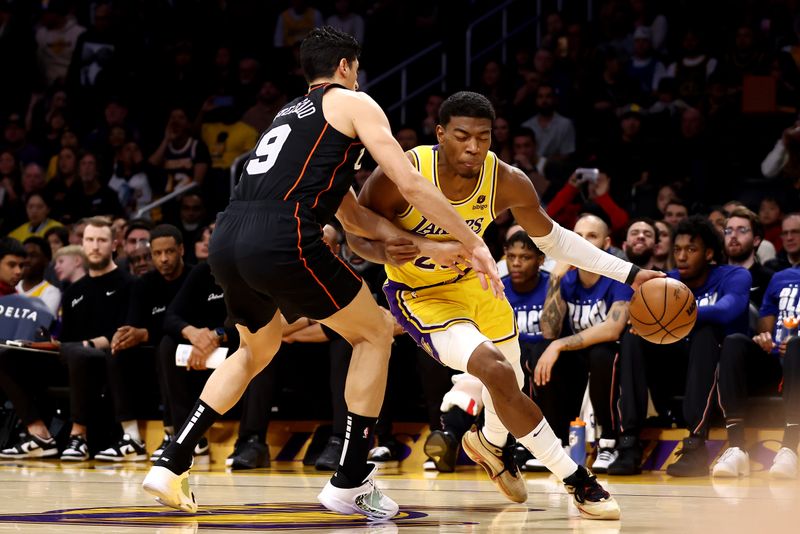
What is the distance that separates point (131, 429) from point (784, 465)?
4.21 meters

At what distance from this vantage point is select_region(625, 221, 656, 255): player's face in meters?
7.40

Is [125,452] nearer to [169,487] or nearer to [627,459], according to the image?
[627,459]

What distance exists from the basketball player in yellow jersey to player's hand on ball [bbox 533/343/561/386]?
1553 millimetres

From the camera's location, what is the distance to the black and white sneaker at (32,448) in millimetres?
7980

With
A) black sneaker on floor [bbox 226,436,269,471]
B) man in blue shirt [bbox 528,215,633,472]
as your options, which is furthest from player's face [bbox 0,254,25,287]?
man in blue shirt [bbox 528,215,633,472]

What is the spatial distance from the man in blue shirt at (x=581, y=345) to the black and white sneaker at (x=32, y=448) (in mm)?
3437

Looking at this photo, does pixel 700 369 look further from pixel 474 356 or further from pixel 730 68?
pixel 730 68

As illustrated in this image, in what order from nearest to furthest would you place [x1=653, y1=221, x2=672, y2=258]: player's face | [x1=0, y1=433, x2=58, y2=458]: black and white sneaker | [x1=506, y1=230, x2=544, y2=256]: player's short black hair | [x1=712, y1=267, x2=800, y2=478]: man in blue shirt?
[x1=712, y1=267, x2=800, y2=478]: man in blue shirt < [x1=506, y1=230, x2=544, y2=256]: player's short black hair < [x1=653, y1=221, x2=672, y2=258]: player's face < [x1=0, y1=433, x2=58, y2=458]: black and white sneaker

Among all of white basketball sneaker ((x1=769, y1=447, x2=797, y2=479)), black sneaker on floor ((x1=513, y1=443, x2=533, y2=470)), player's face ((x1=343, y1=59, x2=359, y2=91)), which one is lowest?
black sneaker on floor ((x1=513, y1=443, x2=533, y2=470))

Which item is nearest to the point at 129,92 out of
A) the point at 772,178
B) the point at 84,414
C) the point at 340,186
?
the point at 84,414

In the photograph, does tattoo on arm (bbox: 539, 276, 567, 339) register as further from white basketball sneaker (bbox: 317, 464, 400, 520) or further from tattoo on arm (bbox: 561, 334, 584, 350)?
white basketball sneaker (bbox: 317, 464, 400, 520)

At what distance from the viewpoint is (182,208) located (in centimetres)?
1045

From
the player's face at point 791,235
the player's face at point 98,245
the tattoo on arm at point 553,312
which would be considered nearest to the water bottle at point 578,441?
the tattoo on arm at point 553,312

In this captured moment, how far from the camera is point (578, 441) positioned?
6605 mm
